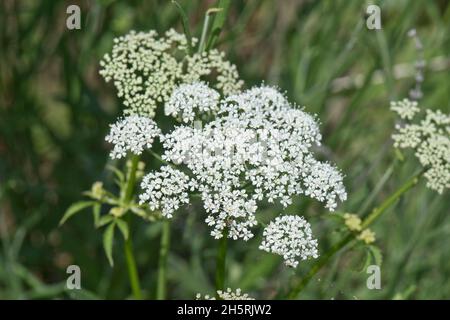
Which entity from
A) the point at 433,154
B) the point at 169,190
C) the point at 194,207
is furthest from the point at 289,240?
the point at 194,207

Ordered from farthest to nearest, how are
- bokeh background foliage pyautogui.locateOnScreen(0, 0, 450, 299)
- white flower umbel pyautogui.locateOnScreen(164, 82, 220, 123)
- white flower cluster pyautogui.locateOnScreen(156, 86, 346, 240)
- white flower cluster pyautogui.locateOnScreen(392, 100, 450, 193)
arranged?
bokeh background foliage pyautogui.locateOnScreen(0, 0, 450, 299)
white flower cluster pyautogui.locateOnScreen(392, 100, 450, 193)
white flower umbel pyautogui.locateOnScreen(164, 82, 220, 123)
white flower cluster pyautogui.locateOnScreen(156, 86, 346, 240)

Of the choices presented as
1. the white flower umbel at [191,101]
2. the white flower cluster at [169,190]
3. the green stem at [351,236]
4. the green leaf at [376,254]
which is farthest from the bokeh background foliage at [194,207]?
the white flower cluster at [169,190]

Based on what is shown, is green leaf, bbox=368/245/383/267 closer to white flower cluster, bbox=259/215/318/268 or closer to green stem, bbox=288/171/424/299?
green stem, bbox=288/171/424/299

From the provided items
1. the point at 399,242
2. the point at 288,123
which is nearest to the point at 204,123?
the point at 288,123

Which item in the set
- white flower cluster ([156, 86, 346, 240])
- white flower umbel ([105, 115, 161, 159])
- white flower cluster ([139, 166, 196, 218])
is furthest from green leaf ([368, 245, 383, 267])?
white flower umbel ([105, 115, 161, 159])

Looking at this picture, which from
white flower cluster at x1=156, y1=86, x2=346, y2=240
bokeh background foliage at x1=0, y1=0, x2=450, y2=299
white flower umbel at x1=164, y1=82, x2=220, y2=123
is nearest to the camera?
white flower cluster at x1=156, y1=86, x2=346, y2=240

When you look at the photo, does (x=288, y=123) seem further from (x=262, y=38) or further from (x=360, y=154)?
(x=262, y=38)
